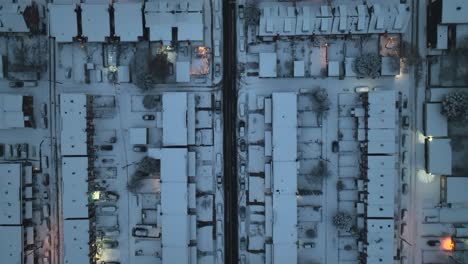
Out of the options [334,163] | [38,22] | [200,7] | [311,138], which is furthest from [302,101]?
[38,22]

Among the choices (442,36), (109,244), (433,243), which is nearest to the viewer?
(442,36)

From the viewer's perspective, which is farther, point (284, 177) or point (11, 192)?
point (11, 192)

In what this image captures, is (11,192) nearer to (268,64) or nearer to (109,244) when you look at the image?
(109,244)

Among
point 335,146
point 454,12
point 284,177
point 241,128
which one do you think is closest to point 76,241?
point 241,128

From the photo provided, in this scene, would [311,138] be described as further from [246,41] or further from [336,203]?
[246,41]

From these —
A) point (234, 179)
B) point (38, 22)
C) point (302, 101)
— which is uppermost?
point (38, 22)

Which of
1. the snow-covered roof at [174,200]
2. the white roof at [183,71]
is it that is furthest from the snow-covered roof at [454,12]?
the snow-covered roof at [174,200]

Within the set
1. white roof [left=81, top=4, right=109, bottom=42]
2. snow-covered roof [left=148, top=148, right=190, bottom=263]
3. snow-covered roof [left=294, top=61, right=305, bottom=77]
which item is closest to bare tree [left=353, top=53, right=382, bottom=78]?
snow-covered roof [left=294, top=61, right=305, bottom=77]
